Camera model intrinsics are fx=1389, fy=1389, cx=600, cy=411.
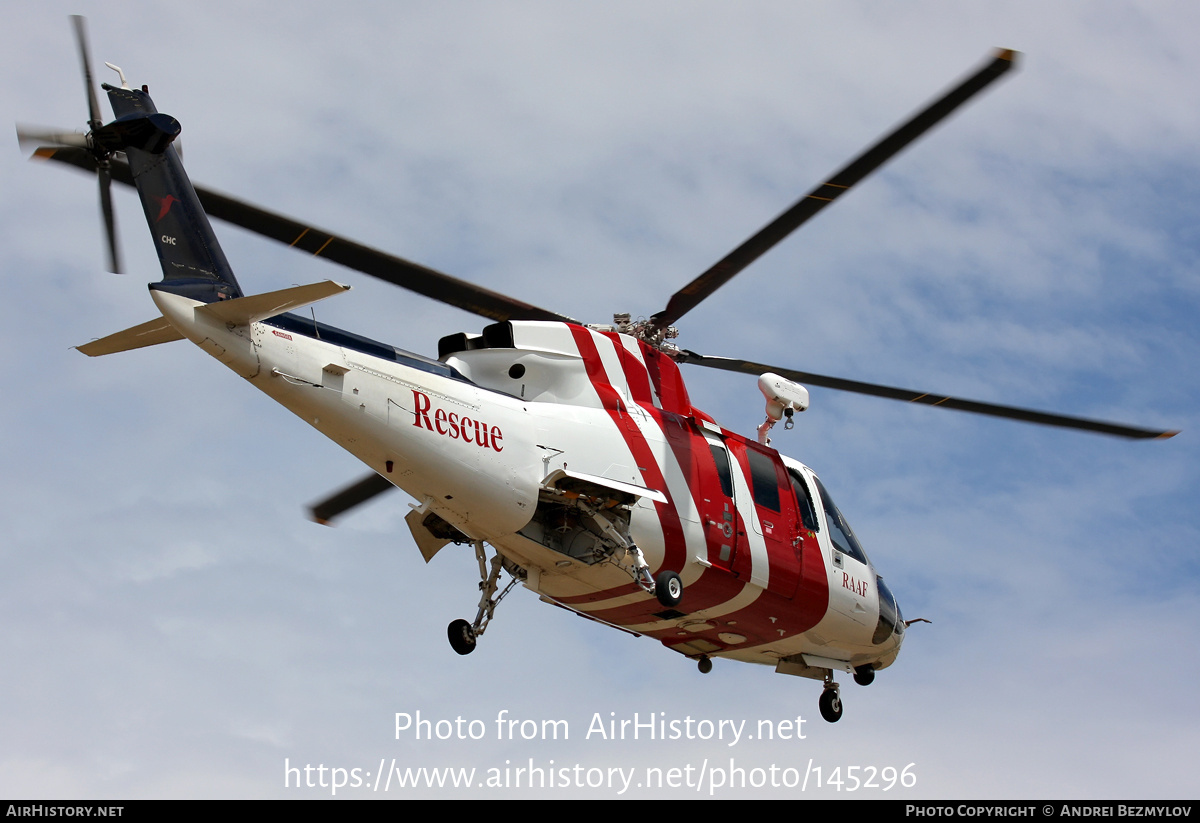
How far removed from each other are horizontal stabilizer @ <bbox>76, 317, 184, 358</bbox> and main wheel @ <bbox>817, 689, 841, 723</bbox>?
43.0 ft

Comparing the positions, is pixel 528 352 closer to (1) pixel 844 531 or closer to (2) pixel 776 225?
(2) pixel 776 225

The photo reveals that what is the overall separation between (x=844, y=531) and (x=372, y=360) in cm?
972

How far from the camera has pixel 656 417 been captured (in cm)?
2081

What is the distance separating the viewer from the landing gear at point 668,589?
62.2ft

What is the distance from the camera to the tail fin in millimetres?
16578

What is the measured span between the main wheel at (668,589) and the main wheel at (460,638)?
2.70 m

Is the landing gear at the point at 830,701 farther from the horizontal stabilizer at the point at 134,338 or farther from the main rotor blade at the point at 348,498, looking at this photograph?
the horizontal stabilizer at the point at 134,338

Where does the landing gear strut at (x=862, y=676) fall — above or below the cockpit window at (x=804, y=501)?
below

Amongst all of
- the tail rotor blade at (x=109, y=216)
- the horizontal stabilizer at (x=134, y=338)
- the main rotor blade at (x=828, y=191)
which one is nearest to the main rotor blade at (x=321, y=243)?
the tail rotor blade at (x=109, y=216)

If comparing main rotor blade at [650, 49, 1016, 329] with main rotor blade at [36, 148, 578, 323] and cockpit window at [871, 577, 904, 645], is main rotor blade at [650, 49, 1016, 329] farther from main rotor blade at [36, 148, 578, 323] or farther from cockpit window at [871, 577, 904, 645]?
cockpit window at [871, 577, 904, 645]

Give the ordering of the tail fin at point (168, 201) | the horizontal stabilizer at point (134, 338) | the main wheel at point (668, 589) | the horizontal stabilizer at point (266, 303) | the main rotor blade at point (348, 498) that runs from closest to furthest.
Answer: the horizontal stabilizer at point (266, 303)
the horizontal stabilizer at point (134, 338)
the tail fin at point (168, 201)
the main wheel at point (668, 589)
the main rotor blade at point (348, 498)

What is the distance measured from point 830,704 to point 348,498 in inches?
357

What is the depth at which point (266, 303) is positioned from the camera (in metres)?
15.8
